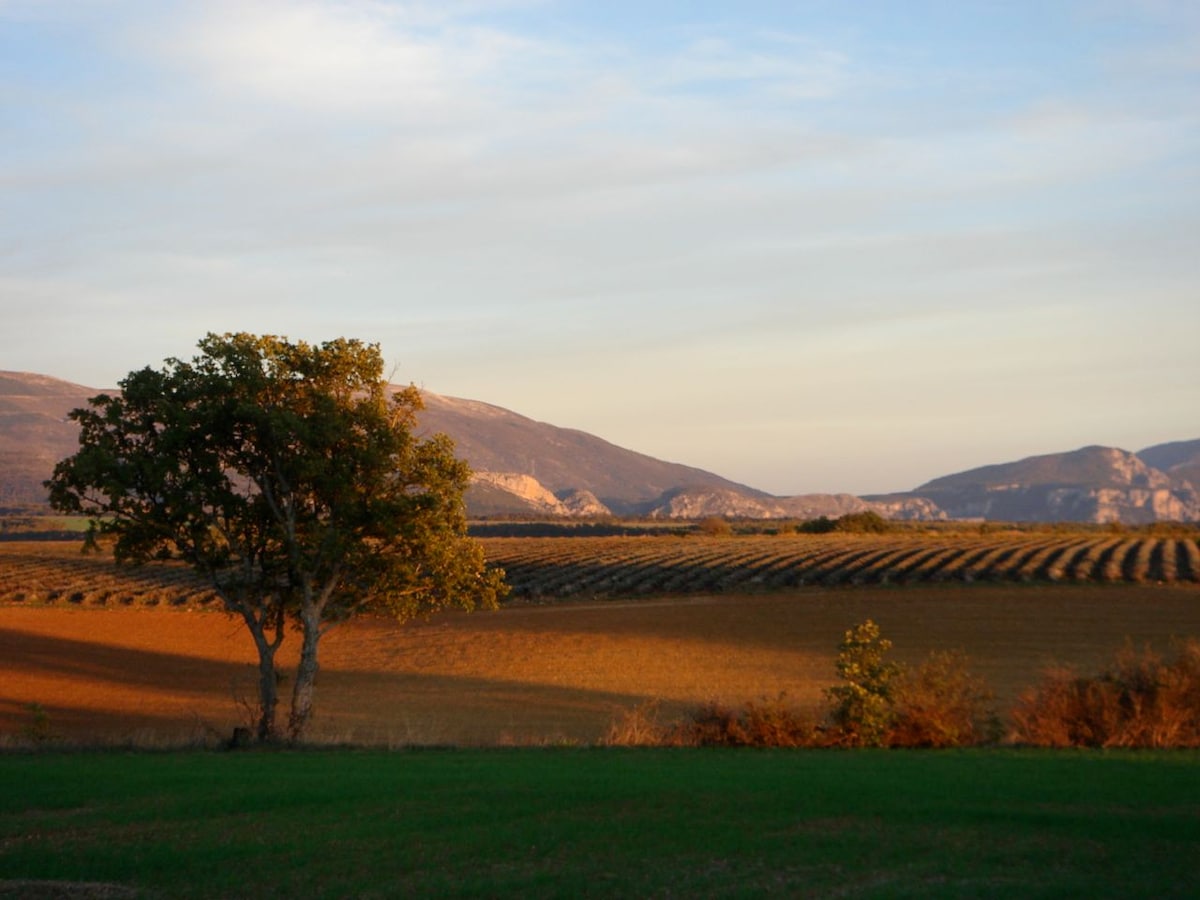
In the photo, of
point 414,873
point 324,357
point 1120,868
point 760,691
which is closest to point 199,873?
point 414,873

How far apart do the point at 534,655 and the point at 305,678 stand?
752 inches

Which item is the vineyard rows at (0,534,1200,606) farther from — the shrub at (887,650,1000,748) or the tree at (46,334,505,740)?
the shrub at (887,650,1000,748)

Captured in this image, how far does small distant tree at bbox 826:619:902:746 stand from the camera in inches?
747

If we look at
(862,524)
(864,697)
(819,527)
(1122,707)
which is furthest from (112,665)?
(819,527)

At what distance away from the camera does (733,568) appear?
7094cm

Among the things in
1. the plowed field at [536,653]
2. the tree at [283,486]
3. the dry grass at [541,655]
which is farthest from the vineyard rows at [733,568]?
the tree at [283,486]

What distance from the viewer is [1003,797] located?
1250 centimetres

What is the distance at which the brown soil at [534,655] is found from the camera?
2912cm

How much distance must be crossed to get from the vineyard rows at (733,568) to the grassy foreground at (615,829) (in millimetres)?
43200

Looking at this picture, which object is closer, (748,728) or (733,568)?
(748,728)

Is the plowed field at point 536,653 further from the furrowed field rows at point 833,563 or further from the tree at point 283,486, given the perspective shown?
the furrowed field rows at point 833,563

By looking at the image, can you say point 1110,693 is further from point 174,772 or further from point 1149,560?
point 1149,560

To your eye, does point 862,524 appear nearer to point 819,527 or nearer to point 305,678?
point 819,527

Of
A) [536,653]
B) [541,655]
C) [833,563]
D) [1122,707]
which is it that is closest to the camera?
[1122,707]
